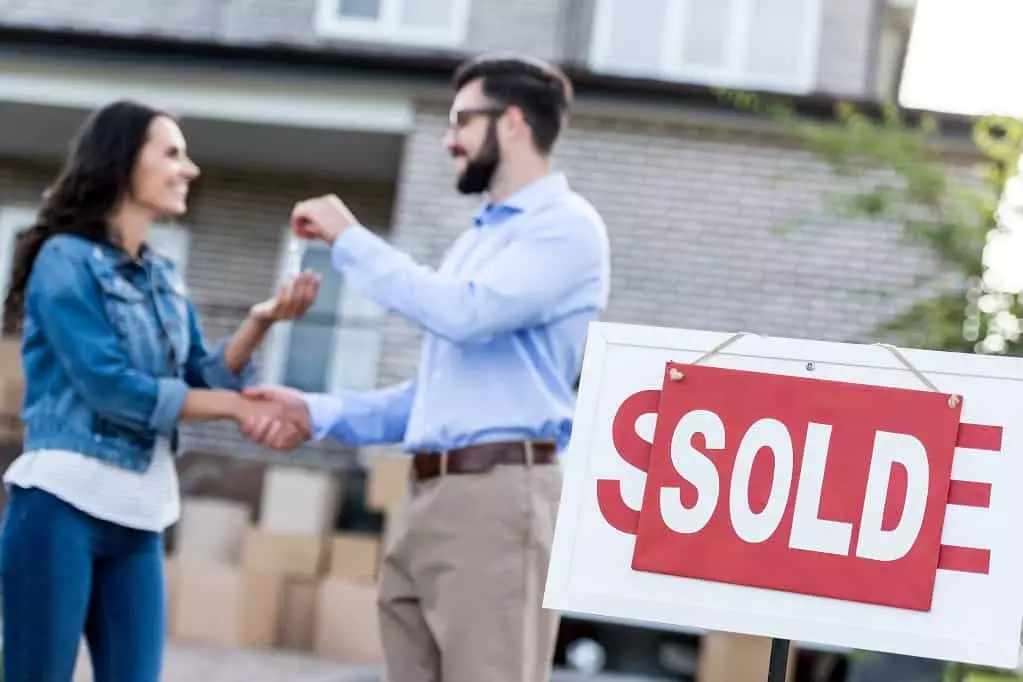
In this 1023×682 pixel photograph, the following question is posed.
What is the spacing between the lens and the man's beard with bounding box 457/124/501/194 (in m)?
3.50

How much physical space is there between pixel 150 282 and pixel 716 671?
5689 millimetres

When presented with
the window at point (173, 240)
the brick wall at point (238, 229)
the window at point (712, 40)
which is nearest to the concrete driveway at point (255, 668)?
the brick wall at point (238, 229)

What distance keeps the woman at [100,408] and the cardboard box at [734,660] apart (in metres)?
5.31

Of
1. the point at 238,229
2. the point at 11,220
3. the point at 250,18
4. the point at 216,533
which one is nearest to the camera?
the point at 216,533

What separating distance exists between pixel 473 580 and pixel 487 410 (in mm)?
368

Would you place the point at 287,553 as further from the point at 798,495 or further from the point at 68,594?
the point at 798,495

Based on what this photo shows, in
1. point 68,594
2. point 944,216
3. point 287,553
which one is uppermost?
point 944,216

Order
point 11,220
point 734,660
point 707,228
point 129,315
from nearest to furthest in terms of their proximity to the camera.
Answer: point 129,315
point 734,660
point 707,228
point 11,220

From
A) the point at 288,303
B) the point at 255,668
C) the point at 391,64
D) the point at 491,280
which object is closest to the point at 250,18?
the point at 391,64

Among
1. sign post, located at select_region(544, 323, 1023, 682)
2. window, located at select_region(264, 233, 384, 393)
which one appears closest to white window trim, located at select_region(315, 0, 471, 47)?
window, located at select_region(264, 233, 384, 393)

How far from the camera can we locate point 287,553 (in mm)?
8742

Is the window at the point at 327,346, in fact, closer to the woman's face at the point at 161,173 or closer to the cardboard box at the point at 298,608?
the cardboard box at the point at 298,608

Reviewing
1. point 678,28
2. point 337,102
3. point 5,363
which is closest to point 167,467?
point 5,363

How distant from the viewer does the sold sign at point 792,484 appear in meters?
2.17
